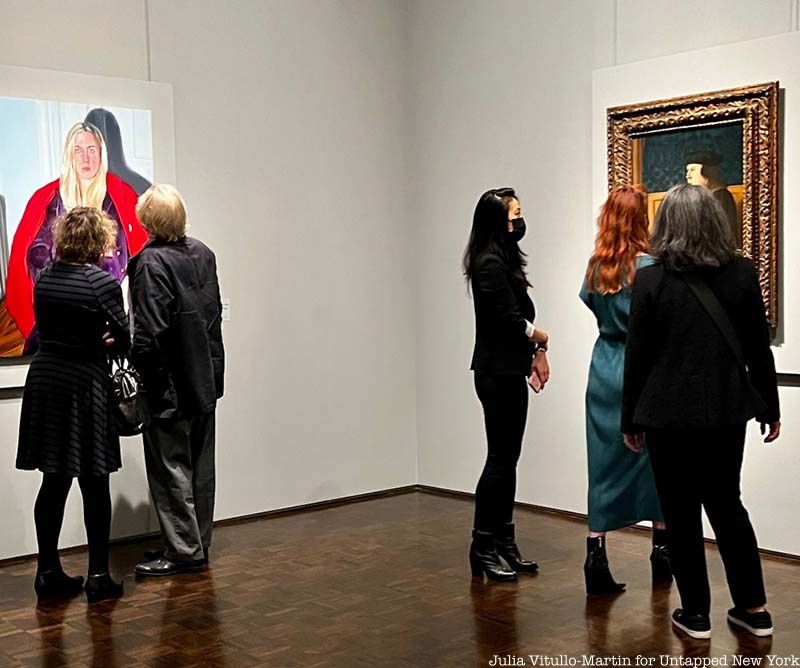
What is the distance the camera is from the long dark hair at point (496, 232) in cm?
467

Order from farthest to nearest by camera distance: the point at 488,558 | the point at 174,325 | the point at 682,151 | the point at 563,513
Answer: the point at 563,513, the point at 682,151, the point at 174,325, the point at 488,558

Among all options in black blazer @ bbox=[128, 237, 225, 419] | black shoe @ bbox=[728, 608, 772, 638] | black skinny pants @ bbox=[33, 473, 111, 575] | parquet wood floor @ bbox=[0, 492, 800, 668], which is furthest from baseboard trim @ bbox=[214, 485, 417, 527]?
black shoe @ bbox=[728, 608, 772, 638]

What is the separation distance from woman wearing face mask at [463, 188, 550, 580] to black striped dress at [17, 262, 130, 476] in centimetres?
151

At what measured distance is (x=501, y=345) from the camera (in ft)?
15.3

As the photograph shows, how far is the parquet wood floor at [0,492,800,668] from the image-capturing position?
3.92 meters

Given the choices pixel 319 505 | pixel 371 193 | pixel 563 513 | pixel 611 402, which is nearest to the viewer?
pixel 611 402

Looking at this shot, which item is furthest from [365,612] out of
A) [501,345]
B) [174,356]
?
[174,356]

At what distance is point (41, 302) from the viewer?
4617 mm

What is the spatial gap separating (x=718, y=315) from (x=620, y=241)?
797 millimetres

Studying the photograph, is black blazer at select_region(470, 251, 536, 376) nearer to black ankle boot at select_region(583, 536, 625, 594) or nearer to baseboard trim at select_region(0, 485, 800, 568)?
black ankle boot at select_region(583, 536, 625, 594)

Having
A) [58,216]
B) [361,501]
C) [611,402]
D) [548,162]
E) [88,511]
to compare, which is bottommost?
[361,501]

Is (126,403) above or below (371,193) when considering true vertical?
below

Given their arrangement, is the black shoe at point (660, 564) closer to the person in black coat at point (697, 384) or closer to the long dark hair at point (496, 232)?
the person in black coat at point (697, 384)

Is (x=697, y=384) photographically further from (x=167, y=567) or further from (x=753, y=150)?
(x=167, y=567)
